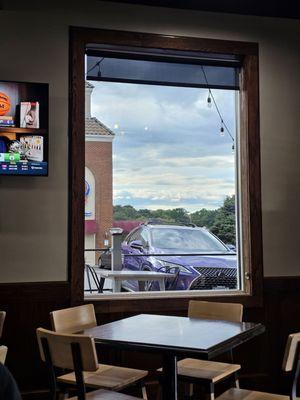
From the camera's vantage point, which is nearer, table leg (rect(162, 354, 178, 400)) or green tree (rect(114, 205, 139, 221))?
table leg (rect(162, 354, 178, 400))

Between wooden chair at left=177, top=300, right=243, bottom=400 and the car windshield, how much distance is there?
3.06 feet

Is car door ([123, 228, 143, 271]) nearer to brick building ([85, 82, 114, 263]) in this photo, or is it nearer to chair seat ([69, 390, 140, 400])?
brick building ([85, 82, 114, 263])

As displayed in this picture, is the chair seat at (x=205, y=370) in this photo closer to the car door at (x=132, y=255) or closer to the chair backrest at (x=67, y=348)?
the chair backrest at (x=67, y=348)

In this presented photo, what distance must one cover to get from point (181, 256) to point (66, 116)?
1539 millimetres

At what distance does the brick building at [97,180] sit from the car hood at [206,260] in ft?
1.95

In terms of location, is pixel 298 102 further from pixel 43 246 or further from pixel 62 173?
pixel 43 246

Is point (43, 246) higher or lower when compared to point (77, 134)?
lower

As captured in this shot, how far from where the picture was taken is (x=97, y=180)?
4.26 meters

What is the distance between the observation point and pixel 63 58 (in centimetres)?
404

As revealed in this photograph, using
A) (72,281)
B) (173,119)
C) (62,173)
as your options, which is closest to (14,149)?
(62,173)

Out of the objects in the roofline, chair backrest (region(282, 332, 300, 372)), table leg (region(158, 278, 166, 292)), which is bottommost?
chair backrest (region(282, 332, 300, 372))

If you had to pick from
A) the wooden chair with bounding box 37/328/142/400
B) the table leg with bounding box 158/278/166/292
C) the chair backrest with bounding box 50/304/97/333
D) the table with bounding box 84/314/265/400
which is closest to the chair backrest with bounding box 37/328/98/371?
the wooden chair with bounding box 37/328/142/400

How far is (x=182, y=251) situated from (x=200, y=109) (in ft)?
4.17

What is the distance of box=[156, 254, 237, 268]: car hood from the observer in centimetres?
445
